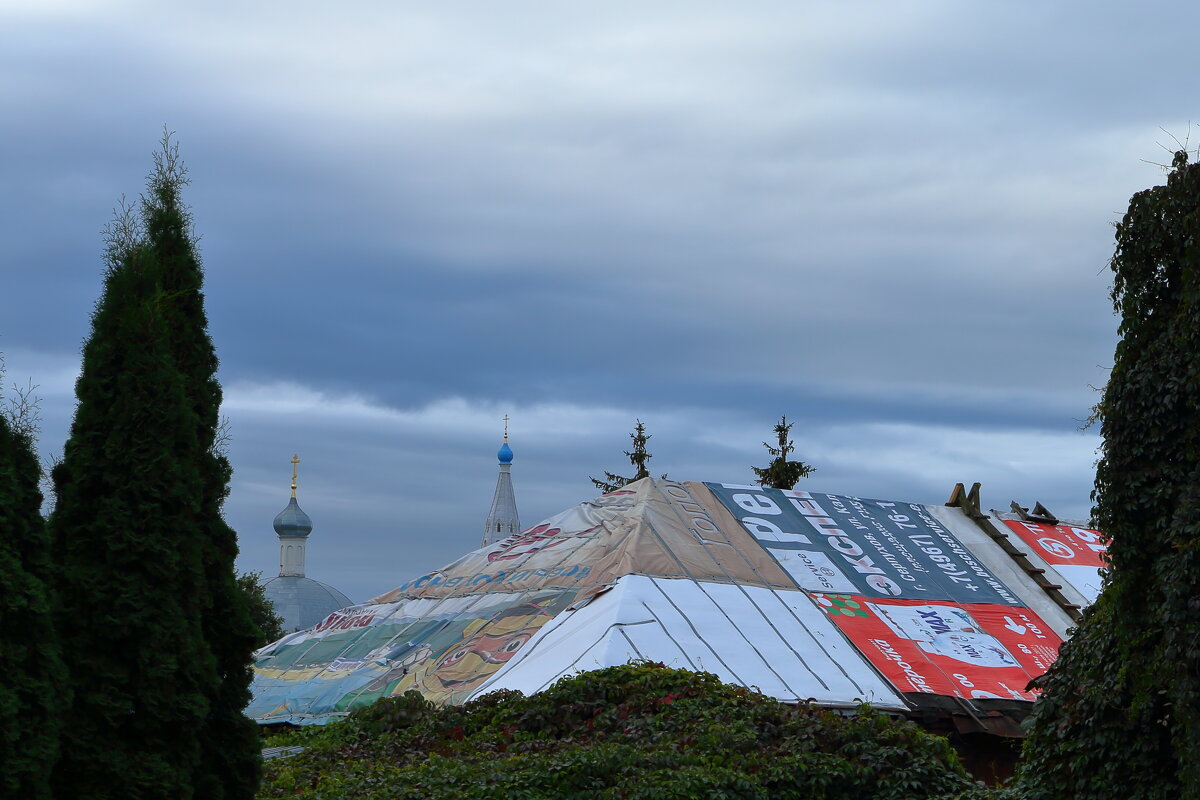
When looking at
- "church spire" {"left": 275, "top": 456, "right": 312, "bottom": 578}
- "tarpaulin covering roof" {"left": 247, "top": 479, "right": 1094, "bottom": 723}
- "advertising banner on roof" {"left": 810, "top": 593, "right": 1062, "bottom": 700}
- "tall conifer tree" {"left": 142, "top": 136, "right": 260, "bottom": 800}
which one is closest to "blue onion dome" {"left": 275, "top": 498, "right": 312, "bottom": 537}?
"church spire" {"left": 275, "top": 456, "right": 312, "bottom": 578}

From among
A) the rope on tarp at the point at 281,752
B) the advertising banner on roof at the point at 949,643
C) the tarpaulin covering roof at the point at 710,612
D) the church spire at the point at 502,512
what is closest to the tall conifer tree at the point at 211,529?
the rope on tarp at the point at 281,752

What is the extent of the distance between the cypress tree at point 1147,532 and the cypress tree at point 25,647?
7037 millimetres

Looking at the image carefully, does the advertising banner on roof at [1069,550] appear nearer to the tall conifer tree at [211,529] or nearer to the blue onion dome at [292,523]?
the tall conifer tree at [211,529]

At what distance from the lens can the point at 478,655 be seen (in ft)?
59.0

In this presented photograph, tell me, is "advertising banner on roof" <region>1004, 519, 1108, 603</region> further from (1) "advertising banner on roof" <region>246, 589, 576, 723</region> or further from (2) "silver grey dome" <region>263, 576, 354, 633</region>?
(2) "silver grey dome" <region>263, 576, 354, 633</region>

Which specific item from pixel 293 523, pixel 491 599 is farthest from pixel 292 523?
pixel 491 599

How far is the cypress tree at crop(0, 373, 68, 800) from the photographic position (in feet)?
24.8

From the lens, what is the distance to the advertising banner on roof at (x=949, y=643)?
702 inches

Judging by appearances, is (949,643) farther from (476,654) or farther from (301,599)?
(301,599)

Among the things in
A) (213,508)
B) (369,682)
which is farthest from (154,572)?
(369,682)

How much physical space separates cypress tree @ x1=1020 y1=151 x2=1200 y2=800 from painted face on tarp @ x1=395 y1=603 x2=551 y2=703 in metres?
→ 9.29

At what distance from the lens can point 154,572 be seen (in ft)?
29.2

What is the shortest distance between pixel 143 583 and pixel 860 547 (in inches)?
A: 596

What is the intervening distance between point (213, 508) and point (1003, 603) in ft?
50.2
